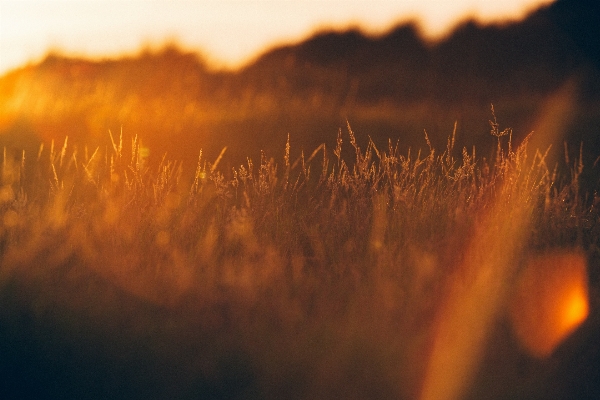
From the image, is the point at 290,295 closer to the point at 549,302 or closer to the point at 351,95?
the point at 549,302

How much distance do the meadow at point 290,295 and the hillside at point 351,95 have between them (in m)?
3.19

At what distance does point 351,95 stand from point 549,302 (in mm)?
5565

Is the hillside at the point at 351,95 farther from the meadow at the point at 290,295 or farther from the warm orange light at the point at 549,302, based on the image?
the warm orange light at the point at 549,302

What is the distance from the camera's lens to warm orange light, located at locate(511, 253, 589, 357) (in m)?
3.34

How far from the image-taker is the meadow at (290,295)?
3045 mm

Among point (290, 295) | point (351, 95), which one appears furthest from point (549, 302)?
point (351, 95)

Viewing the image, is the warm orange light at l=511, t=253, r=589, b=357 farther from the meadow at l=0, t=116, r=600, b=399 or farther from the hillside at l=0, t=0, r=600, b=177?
the hillside at l=0, t=0, r=600, b=177

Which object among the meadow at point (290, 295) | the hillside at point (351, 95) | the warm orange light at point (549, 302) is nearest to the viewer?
the meadow at point (290, 295)

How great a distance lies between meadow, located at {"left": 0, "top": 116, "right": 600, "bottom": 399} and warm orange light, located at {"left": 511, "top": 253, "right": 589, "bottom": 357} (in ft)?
0.14

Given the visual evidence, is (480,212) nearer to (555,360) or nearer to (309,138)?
(555,360)

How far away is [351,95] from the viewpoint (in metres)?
8.82

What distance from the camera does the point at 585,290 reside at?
12.4 ft

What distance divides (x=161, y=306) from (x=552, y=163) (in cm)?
557

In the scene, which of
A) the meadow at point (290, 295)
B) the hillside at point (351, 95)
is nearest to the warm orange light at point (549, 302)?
the meadow at point (290, 295)
